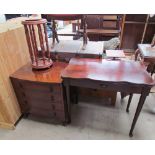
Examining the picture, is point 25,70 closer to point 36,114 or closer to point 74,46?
point 36,114

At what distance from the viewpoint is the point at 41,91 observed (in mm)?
1436

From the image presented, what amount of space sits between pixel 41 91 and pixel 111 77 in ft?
2.35

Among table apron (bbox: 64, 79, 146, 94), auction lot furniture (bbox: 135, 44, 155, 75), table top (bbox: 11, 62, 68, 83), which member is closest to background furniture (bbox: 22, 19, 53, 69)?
table top (bbox: 11, 62, 68, 83)

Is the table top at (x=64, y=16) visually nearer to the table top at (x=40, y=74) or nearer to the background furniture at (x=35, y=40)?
the background furniture at (x=35, y=40)

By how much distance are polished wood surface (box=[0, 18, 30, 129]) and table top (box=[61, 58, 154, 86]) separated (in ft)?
1.95

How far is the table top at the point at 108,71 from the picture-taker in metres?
1.15

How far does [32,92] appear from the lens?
147cm

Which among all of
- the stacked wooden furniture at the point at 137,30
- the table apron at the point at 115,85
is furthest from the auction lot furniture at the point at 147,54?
the stacked wooden furniture at the point at 137,30

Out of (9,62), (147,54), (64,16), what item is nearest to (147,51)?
(147,54)

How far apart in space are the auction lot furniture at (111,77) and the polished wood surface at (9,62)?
1.96 feet

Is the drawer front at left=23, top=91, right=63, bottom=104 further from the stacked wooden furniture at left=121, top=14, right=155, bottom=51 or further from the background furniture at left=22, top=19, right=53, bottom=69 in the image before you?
the stacked wooden furniture at left=121, top=14, right=155, bottom=51

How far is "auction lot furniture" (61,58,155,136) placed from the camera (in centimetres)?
113
